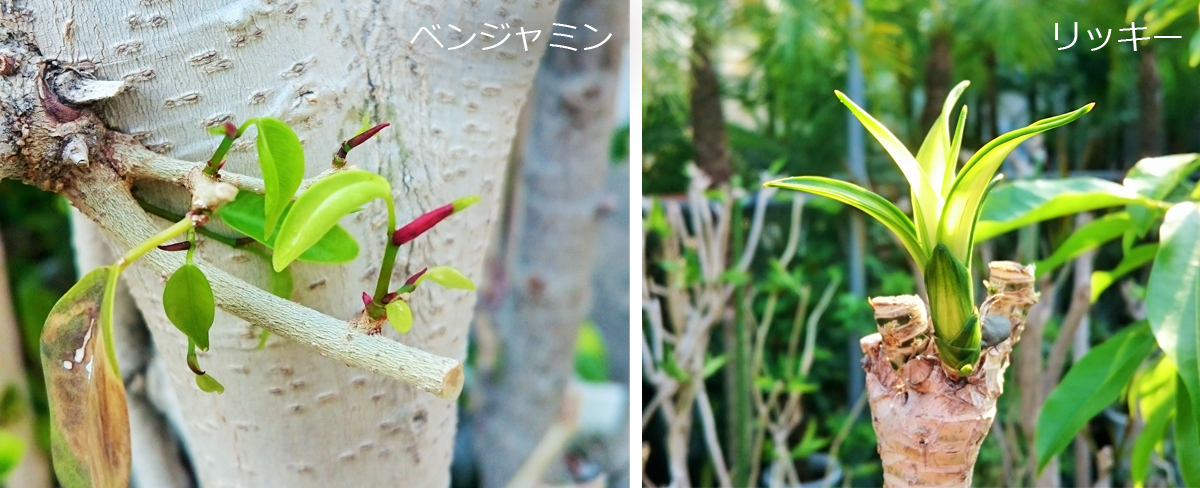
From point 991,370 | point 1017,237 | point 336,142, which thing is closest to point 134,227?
point 336,142

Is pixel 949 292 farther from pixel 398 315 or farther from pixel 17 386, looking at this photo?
pixel 17 386

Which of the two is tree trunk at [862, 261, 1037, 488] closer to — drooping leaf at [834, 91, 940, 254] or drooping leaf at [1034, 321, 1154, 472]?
drooping leaf at [834, 91, 940, 254]

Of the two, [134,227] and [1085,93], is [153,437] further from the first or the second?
[1085,93]

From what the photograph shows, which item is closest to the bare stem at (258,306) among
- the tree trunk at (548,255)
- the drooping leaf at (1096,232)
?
the tree trunk at (548,255)

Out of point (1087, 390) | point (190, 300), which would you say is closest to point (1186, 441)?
point (1087, 390)

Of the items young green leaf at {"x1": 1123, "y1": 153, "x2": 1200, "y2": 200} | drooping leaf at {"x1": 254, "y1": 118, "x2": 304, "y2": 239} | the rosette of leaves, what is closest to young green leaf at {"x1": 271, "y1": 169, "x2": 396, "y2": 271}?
drooping leaf at {"x1": 254, "y1": 118, "x2": 304, "y2": 239}
